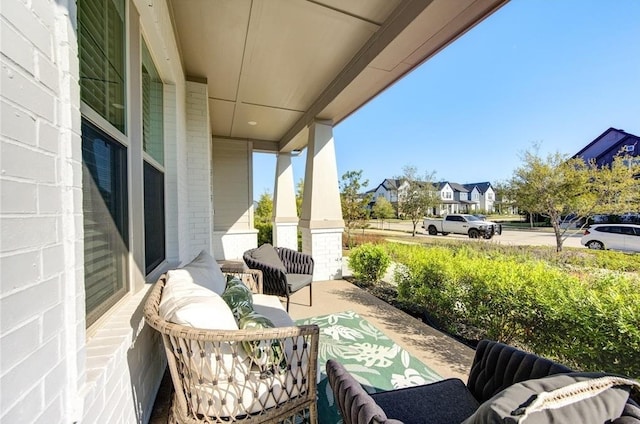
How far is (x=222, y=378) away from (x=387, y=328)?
218 cm

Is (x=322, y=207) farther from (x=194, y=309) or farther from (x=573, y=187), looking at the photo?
(x=573, y=187)

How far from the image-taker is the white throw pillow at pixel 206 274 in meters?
1.85

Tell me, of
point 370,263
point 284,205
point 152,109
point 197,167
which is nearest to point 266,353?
point 152,109

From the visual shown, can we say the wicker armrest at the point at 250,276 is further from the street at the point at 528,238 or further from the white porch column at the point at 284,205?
the street at the point at 528,238

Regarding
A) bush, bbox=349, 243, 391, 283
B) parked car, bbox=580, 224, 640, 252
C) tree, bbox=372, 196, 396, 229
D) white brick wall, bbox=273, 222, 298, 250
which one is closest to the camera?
bush, bbox=349, 243, 391, 283

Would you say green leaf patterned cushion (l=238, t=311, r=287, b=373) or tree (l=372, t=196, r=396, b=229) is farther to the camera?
tree (l=372, t=196, r=396, b=229)

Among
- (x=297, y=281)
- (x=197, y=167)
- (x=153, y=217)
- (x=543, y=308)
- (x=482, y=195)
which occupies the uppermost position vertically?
(x=482, y=195)

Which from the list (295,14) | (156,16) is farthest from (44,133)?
(295,14)

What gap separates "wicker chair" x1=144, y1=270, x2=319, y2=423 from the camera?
116 cm

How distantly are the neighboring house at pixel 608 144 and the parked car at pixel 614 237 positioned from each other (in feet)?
14.1

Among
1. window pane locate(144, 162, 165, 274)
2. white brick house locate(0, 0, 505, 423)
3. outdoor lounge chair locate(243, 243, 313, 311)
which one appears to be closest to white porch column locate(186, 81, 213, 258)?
white brick house locate(0, 0, 505, 423)

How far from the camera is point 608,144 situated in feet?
44.4

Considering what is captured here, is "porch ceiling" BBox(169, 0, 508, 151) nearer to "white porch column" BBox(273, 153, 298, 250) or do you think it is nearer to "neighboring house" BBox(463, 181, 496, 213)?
"white porch column" BBox(273, 153, 298, 250)

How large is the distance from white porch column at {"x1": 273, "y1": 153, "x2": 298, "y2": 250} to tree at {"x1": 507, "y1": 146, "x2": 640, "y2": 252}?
8.26 m
